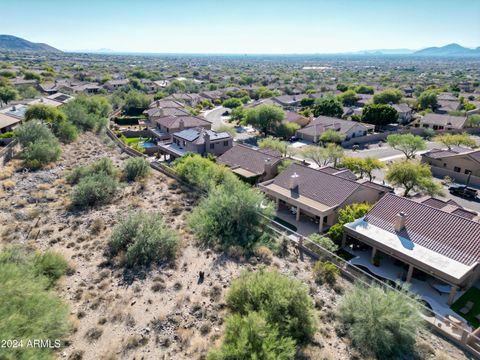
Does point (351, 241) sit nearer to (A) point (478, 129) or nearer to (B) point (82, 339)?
(B) point (82, 339)

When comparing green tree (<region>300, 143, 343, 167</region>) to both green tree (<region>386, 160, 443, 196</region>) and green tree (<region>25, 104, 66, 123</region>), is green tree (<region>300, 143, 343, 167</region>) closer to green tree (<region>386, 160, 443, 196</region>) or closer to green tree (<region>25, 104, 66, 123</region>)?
green tree (<region>386, 160, 443, 196</region>)

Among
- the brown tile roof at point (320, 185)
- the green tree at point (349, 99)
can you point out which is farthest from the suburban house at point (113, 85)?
the brown tile roof at point (320, 185)

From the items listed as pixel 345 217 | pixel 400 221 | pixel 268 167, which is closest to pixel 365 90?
pixel 268 167

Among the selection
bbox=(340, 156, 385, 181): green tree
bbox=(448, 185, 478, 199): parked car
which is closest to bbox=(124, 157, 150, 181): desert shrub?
bbox=(340, 156, 385, 181): green tree

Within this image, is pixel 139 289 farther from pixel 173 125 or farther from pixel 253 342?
pixel 173 125

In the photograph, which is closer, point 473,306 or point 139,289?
point 139,289

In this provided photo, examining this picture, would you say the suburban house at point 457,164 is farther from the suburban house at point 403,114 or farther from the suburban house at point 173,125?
the suburban house at point 173,125

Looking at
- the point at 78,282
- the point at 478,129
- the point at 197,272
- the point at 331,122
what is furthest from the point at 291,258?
the point at 478,129
